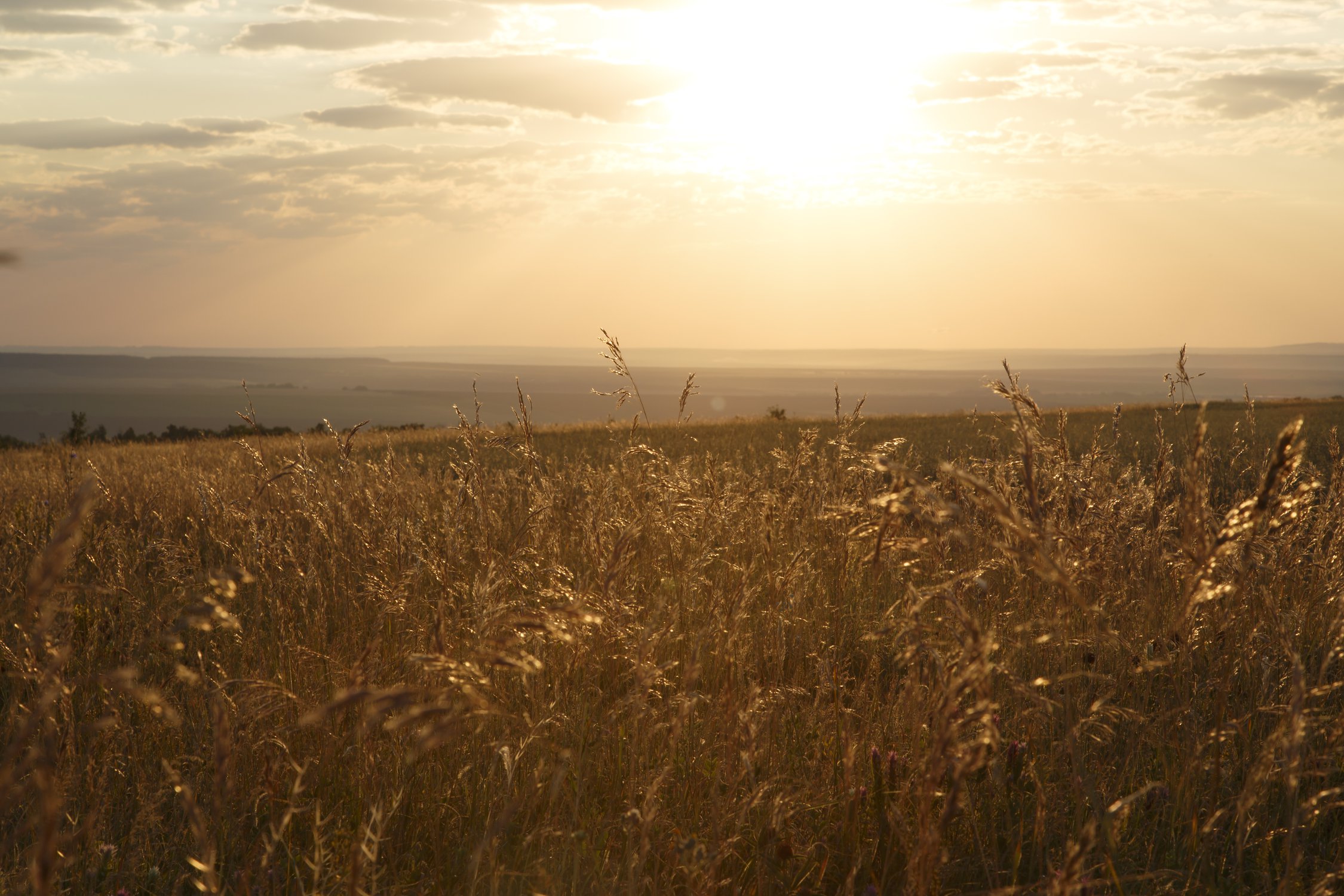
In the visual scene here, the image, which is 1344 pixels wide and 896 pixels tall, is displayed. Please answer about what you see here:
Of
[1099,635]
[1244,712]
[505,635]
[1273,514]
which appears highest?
[1273,514]

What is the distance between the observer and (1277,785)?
2.69 meters

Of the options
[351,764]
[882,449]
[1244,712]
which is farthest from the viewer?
[882,449]

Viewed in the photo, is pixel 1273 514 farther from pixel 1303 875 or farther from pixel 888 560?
pixel 888 560

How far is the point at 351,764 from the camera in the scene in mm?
2641

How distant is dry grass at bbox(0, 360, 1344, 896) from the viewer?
1.69m

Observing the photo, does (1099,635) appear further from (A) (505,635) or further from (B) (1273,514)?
(A) (505,635)

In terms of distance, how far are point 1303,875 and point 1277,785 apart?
0.38 metres

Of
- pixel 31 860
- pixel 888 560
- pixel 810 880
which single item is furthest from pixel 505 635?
pixel 888 560

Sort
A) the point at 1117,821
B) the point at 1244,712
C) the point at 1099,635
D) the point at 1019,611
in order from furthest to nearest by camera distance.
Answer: the point at 1019,611, the point at 1244,712, the point at 1117,821, the point at 1099,635

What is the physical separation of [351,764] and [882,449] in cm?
231

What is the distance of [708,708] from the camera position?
9.64ft

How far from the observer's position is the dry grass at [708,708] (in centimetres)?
169

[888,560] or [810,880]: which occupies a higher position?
[888,560]

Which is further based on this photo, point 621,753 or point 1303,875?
point 621,753
